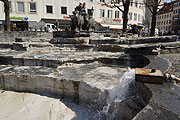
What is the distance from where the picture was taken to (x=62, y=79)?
300 centimetres

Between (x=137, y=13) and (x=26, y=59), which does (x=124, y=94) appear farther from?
(x=137, y=13)

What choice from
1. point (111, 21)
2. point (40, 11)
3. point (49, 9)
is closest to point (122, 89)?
point (40, 11)

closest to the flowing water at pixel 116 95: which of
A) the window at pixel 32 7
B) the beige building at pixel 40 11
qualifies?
the beige building at pixel 40 11

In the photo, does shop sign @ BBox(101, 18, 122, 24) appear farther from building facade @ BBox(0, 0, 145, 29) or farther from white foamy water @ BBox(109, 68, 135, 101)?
white foamy water @ BBox(109, 68, 135, 101)

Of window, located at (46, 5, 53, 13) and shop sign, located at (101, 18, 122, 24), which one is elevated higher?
window, located at (46, 5, 53, 13)

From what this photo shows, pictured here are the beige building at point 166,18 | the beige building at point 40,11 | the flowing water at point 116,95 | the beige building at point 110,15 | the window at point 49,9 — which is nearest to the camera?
the flowing water at point 116,95

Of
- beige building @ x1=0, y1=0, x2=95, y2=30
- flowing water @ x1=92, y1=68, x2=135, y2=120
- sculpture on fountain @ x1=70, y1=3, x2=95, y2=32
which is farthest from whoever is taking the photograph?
beige building @ x1=0, y1=0, x2=95, y2=30

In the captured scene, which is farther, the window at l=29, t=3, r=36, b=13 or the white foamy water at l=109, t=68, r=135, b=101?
the window at l=29, t=3, r=36, b=13

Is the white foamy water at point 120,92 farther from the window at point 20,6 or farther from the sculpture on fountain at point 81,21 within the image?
the window at point 20,6

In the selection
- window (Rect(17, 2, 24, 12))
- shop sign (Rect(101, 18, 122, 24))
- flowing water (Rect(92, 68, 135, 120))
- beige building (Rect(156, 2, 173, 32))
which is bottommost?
flowing water (Rect(92, 68, 135, 120))

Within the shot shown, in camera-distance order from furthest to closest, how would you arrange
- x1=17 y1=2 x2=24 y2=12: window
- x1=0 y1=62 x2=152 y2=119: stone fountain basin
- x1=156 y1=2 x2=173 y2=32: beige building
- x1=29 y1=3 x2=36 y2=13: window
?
x1=156 y1=2 x2=173 y2=32: beige building, x1=29 y1=3 x2=36 y2=13: window, x1=17 y1=2 x2=24 y2=12: window, x1=0 y1=62 x2=152 y2=119: stone fountain basin

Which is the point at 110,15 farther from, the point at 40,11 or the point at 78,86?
the point at 78,86

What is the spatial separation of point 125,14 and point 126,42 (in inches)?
428

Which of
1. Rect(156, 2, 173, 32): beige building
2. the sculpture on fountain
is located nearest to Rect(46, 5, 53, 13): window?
the sculpture on fountain
